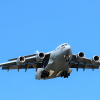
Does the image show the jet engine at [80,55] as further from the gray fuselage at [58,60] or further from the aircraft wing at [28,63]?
the aircraft wing at [28,63]

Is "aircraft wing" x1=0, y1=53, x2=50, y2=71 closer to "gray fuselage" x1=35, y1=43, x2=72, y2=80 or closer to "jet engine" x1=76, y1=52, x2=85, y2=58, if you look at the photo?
"gray fuselage" x1=35, y1=43, x2=72, y2=80

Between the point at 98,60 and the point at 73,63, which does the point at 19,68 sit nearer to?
the point at 73,63

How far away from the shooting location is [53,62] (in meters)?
23.9

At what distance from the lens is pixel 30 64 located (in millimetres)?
26844

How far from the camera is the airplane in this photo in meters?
22.8

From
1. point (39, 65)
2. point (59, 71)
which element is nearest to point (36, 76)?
point (39, 65)

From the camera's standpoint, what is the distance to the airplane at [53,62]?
22766mm

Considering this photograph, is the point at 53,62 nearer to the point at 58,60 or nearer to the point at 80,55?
the point at 58,60

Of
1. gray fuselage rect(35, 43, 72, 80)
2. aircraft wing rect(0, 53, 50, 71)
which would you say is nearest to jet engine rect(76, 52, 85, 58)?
gray fuselage rect(35, 43, 72, 80)

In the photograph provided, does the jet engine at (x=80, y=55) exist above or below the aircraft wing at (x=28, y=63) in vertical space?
above

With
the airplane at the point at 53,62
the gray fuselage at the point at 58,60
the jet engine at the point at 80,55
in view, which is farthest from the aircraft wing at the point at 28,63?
the jet engine at the point at 80,55

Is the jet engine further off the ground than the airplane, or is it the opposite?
the jet engine

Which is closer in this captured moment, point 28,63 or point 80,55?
point 80,55

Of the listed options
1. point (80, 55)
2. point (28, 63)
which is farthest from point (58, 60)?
point (28, 63)
